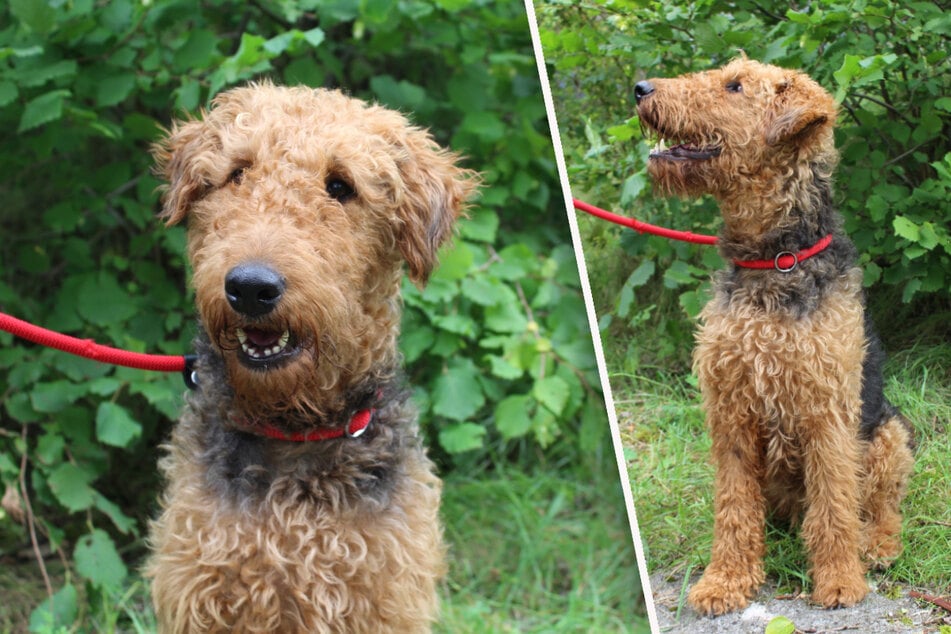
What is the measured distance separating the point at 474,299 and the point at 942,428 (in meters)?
2.45

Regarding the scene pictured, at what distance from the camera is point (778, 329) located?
2.73 meters

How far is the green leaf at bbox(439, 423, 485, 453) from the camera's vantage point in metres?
4.64

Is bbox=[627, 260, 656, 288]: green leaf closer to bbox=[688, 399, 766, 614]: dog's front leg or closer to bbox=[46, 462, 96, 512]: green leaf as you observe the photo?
bbox=[688, 399, 766, 614]: dog's front leg

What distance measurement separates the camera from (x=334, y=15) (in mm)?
4430

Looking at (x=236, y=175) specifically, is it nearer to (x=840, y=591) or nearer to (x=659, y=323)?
(x=659, y=323)

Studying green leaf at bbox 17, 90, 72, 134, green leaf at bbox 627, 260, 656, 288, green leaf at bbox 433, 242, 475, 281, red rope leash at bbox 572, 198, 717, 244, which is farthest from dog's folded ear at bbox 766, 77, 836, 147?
green leaf at bbox 17, 90, 72, 134

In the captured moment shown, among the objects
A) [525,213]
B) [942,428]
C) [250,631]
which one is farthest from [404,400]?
[525,213]

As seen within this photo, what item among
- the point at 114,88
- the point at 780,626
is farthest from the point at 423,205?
the point at 114,88

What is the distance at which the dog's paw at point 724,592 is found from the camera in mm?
2510

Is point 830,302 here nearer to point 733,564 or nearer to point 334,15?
point 733,564

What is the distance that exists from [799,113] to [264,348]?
151cm

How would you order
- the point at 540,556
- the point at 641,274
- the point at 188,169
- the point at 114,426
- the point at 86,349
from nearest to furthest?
the point at 641,274 → the point at 188,169 → the point at 86,349 → the point at 114,426 → the point at 540,556

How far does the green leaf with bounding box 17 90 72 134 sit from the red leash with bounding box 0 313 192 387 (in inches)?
47.8

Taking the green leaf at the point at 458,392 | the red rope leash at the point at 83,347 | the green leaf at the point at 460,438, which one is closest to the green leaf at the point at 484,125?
the green leaf at the point at 458,392
